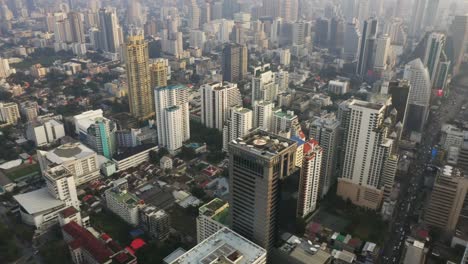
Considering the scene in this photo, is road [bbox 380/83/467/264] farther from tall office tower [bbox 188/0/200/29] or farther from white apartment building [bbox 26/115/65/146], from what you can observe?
tall office tower [bbox 188/0/200/29]

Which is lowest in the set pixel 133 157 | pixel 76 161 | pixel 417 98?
pixel 133 157

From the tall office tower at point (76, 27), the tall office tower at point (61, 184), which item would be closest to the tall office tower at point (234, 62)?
the tall office tower at point (61, 184)

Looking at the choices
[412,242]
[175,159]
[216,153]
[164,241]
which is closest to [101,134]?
[175,159]

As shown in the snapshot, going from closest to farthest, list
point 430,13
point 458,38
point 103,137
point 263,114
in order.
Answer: point 103,137, point 263,114, point 458,38, point 430,13

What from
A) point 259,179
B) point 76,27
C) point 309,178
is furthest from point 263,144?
point 76,27

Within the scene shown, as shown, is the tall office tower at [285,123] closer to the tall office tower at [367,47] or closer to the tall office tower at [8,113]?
the tall office tower at [8,113]

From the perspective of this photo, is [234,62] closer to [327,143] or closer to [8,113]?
[8,113]
